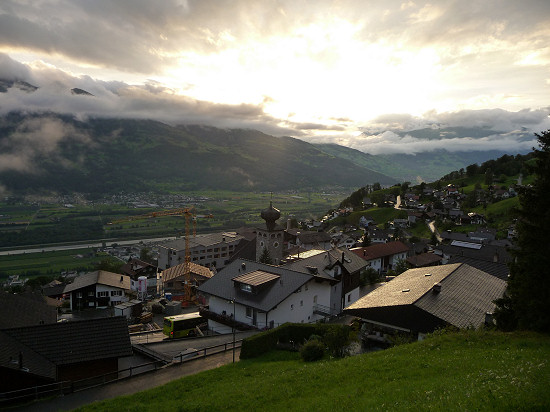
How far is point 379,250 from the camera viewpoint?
80.8 meters

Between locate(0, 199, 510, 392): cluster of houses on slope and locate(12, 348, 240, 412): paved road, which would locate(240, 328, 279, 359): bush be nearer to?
locate(12, 348, 240, 412): paved road

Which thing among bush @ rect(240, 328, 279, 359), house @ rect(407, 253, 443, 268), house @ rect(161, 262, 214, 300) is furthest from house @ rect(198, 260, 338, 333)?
house @ rect(407, 253, 443, 268)

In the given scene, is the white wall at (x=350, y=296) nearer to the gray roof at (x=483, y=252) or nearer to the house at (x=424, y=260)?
the house at (x=424, y=260)

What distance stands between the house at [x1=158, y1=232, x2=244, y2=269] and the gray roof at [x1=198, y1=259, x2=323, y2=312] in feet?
185

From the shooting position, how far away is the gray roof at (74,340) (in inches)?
940

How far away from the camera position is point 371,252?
7919 cm

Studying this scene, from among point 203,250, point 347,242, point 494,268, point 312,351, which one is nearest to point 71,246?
point 203,250

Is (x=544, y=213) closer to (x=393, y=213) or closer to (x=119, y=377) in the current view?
(x=119, y=377)

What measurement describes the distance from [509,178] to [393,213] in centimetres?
5151

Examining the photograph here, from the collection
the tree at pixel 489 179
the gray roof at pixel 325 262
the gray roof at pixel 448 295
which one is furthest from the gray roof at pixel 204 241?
the tree at pixel 489 179

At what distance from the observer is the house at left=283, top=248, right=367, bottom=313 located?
139 ft

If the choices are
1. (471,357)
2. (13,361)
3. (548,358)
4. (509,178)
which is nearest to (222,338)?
(13,361)

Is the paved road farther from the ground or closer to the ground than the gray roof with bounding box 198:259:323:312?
closer to the ground

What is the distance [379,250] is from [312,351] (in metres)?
61.5
